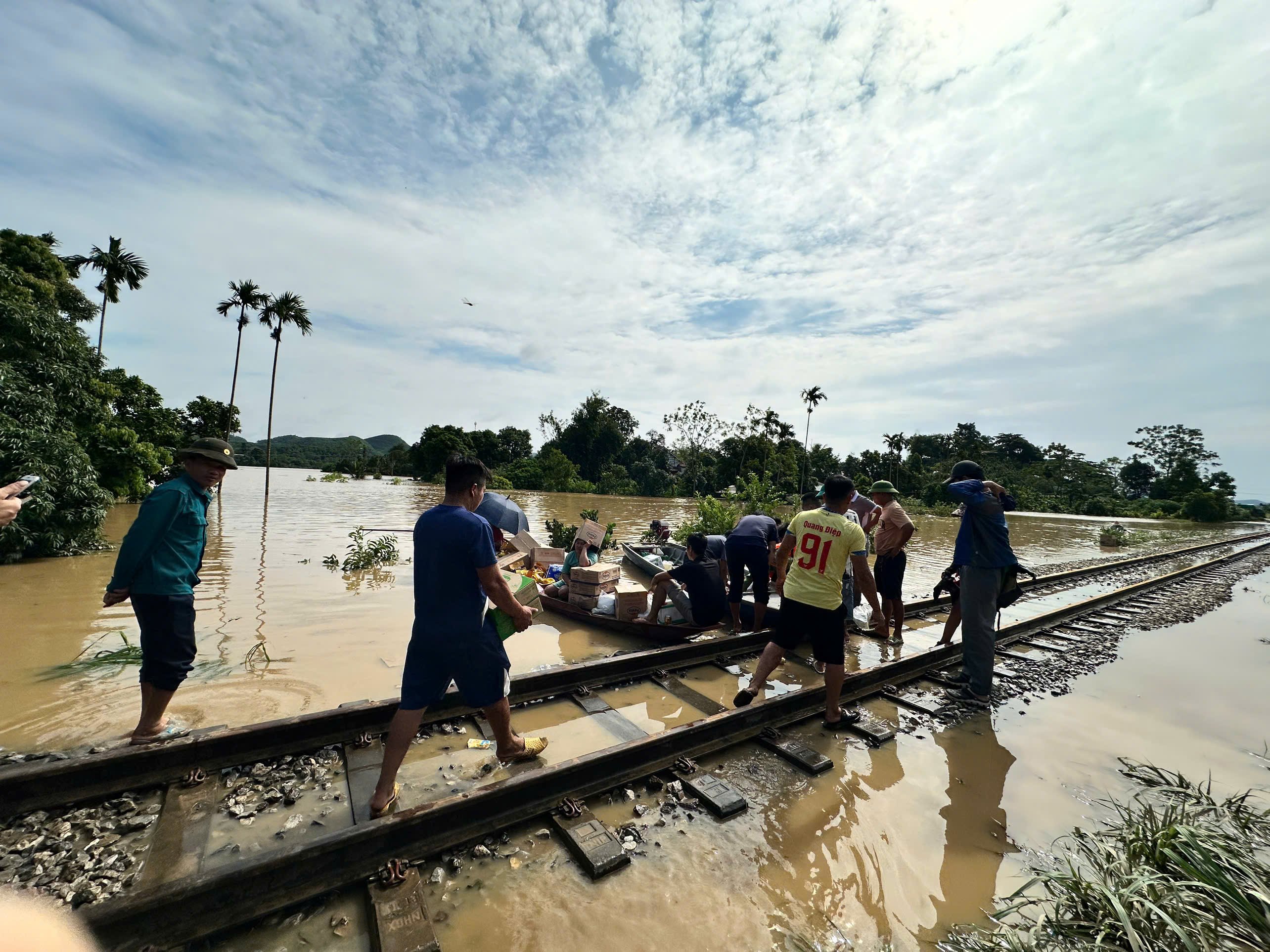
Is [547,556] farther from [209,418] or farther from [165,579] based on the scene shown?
[209,418]

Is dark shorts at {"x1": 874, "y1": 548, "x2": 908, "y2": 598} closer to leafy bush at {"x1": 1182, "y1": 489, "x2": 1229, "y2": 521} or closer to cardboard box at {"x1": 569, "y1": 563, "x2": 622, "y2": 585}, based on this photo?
cardboard box at {"x1": 569, "y1": 563, "x2": 622, "y2": 585}

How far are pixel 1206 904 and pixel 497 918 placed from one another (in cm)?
289

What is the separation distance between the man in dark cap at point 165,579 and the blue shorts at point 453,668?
155 centimetres

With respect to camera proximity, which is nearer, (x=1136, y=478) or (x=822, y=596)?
(x=822, y=596)

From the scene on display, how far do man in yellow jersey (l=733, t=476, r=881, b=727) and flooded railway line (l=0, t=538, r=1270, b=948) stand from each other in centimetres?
23

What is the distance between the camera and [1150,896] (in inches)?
87.7

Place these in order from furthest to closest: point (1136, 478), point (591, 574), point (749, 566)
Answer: point (1136, 478) < point (591, 574) < point (749, 566)

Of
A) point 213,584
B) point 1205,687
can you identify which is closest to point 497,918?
point 1205,687

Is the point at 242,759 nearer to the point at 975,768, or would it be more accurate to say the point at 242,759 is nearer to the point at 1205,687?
the point at 975,768

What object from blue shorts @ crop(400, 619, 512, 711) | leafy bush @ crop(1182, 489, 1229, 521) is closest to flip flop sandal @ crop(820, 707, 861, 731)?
blue shorts @ crop(400, 619, 512, 711)

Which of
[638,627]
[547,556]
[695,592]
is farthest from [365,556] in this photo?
[695,592]

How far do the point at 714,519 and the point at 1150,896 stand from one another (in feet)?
40.8

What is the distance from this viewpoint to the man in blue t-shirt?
2934mm

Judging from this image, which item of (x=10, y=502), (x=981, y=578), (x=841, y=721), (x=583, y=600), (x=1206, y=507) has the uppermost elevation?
(x=1206, y=507)
